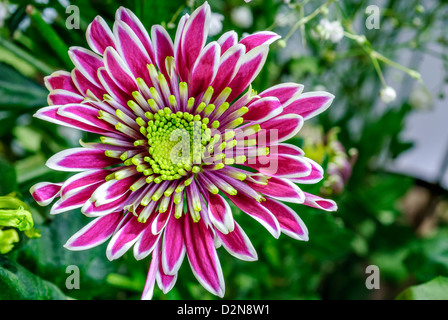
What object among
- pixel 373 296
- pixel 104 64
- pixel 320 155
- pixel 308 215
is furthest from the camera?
pixel 373 296

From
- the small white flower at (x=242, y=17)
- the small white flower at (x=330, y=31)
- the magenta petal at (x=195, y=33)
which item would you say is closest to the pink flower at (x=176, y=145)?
the magenta petal at (x=195, y=33)

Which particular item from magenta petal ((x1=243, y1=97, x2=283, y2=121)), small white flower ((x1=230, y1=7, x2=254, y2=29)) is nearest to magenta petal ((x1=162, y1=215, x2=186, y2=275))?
magenta petal ((x1=243, y1=97, x2=283, y2=121))

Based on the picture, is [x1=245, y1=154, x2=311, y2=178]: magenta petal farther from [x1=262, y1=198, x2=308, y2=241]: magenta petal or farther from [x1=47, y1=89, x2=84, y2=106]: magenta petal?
[x1=47, y1=89, x2=84, y2=106]: magenta petal

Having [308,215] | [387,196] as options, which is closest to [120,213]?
[308,215]

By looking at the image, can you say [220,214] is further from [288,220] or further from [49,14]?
[49,14]
